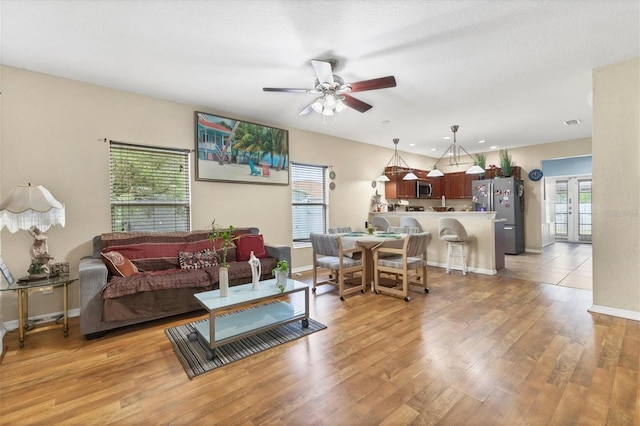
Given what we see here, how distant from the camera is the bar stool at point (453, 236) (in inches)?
193

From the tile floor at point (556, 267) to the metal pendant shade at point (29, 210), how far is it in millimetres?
6017

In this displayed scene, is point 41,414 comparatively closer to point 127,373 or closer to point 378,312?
point 127,373

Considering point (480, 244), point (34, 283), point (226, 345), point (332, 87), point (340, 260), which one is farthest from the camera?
point (480, 244)

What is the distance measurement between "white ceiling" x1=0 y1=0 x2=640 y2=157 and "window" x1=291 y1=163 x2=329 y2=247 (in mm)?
1530

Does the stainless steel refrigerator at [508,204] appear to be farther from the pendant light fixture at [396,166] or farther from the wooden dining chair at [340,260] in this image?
the wooden dining chair at [340,260]

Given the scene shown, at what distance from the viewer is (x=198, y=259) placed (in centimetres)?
355

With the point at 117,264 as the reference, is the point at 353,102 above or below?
above

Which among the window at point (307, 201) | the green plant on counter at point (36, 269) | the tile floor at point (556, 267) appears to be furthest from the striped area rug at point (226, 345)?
the tile floor at point (556, 267)

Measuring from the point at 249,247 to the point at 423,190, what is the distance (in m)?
5.34

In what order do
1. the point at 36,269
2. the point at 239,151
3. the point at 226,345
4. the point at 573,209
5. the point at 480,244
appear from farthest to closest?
the point at 573,209 → the point at 480,244 → the point at 239,151 → the point at 36,269 → the point at 226,345

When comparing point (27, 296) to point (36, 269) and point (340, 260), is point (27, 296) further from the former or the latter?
point (340, 260)

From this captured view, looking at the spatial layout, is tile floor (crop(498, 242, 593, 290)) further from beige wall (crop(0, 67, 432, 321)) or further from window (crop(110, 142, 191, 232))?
window (crop(110, 142, 191, 232))

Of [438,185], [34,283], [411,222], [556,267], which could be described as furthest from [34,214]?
[438,185]

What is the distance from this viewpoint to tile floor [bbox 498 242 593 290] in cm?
444
